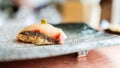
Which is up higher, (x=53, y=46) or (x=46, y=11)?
(x=46, y=11)

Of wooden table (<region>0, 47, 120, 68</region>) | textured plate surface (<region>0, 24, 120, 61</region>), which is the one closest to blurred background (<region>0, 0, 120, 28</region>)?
textured plate surface (<region>0, 24, 120, 61</region>)

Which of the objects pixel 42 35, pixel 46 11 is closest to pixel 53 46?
pixel 42 35

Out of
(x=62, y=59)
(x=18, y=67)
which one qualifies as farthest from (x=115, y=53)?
(x=18, y=67)

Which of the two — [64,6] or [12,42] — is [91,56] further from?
[64,6]

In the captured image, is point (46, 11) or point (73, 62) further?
point (46, 11)

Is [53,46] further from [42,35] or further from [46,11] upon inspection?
[46,11]

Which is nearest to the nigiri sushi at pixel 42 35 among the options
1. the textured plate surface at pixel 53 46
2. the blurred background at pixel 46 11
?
the textured plate surface at pixel 53 46

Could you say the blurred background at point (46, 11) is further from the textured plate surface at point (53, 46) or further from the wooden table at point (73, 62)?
the wooden table at point (73, 62)
